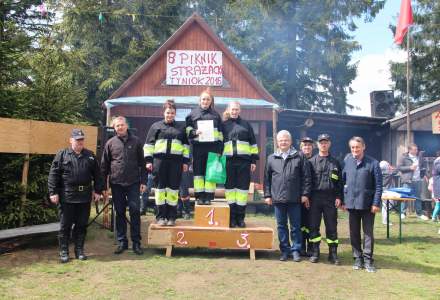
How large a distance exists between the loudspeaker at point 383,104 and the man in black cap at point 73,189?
16.3 metres

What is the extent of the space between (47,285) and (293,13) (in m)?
28.7

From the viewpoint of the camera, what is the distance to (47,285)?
5383 millimetres

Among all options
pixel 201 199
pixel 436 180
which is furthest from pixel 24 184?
pixel 436 180

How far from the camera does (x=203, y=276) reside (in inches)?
230

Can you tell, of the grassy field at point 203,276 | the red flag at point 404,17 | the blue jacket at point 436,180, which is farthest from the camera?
the red flag at point 404,17

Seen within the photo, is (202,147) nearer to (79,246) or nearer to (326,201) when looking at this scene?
(326,201)

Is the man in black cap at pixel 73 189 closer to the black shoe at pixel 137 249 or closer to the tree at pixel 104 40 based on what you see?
the black shoe at pixel 137 249

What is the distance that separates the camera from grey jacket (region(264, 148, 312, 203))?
264 inches

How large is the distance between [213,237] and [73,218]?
2.07 meters

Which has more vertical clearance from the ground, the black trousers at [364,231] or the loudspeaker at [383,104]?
the loudspeaker at [383,104]

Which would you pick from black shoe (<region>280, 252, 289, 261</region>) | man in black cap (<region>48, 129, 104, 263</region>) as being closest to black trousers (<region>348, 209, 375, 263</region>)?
black shoe (<region>280, 252, 289, 261</region>)

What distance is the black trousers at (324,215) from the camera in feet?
Result: 22.2

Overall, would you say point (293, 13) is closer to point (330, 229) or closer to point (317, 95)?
point (317, 95)

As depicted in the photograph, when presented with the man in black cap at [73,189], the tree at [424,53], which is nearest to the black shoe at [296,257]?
the man in black cap at [73,189]
